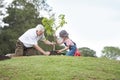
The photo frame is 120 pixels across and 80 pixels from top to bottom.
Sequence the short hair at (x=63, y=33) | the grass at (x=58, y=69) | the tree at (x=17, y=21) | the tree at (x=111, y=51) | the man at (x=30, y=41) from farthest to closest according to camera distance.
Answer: the tree at (x=111, y=51)
the tree at (x=17, y=21)
the short hair at (x=63, y=33)
the man at (x=30, y=41)
the grass at (x=58, y=69)

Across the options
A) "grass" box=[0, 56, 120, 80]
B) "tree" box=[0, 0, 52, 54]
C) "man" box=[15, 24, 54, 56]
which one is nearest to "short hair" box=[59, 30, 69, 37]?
"man" box=[15, 24, 54, 56]

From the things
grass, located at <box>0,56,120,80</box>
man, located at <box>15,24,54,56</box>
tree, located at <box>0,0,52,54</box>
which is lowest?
grass, located at <box>0,56,120,80</box>

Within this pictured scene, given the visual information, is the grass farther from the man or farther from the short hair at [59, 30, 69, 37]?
the short hair at [59, 30, 69, 37]

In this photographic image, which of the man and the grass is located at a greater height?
the man

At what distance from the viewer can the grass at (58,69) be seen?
13.0 m

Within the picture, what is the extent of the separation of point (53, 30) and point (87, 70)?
112 ft

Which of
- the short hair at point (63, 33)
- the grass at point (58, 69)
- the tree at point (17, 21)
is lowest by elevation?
the grass at point (58, 69)

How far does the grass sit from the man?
5.88 ft

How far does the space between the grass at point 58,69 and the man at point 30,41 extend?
179cm

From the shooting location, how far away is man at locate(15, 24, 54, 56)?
57.8 ft

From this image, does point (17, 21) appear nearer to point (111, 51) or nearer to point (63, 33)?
point (111, 51)

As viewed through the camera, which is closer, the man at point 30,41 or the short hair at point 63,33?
the man at point 30,41

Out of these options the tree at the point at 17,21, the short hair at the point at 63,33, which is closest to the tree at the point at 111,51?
the tree at the point at 17,21

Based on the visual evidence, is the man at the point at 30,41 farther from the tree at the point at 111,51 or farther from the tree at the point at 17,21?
the tree at the point at 111,51
